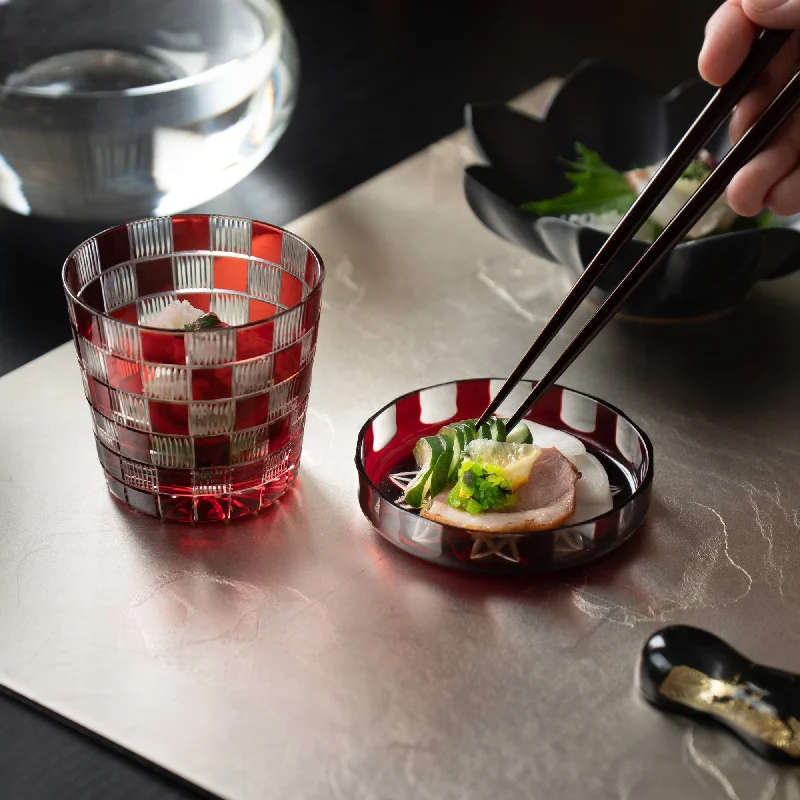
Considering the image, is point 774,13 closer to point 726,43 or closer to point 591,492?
point 726,43

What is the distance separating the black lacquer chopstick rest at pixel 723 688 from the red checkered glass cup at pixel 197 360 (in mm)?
279

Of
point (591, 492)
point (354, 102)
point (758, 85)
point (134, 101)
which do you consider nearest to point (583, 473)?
point (591, 492)

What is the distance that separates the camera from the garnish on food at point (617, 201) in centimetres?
103

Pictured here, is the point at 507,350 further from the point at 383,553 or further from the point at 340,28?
the point at 340,28

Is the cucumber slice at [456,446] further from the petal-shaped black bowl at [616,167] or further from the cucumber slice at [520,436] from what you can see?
the petal-shaped black bowl at [616,167]

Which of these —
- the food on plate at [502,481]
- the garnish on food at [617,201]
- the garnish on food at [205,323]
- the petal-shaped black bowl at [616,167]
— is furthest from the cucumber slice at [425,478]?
the garnish on food at [617,201]

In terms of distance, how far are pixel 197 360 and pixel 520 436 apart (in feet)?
0.73

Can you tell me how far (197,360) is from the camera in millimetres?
691

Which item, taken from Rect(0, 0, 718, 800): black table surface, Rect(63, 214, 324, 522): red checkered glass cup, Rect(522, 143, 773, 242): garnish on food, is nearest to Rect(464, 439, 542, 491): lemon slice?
Rect(63, 214, 324, 522): red checkered glass cup

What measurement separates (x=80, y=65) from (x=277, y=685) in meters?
0.82

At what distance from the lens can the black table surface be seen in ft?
2.02

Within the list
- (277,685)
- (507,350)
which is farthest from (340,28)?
(277,685)

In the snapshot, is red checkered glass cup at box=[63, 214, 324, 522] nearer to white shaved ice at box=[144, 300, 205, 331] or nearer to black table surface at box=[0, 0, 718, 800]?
white shaved ice at box=[144, 300, 205, 331]

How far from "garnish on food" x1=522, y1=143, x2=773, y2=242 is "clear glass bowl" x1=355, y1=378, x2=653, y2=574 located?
0.89 feet
